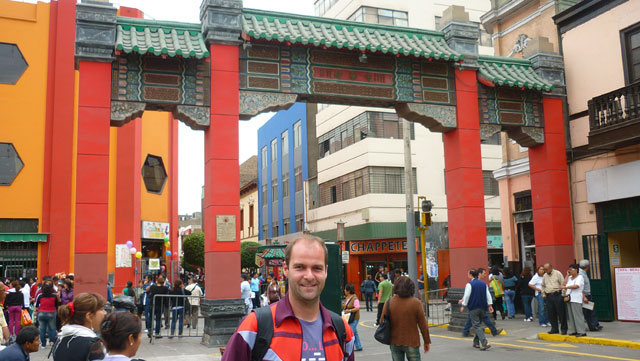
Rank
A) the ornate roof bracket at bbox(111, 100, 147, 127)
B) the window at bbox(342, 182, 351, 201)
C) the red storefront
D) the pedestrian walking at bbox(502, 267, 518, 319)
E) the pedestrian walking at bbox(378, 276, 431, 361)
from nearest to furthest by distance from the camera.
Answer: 1. the pedestrian walking at bbox(378, 276, 431, 361)
2. the ornate roof bracket at bbox(111, 100, 147, 127)
3. the pedestrian walking at bbox(502, 267, 518, 319)
4. the red storefront
5. the window at bbox(342, 182, 351, 201)

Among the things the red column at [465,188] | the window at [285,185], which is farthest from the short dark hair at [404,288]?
the window at [285,185]

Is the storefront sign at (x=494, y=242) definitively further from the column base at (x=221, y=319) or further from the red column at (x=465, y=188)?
the column base at (x=221, y=319)

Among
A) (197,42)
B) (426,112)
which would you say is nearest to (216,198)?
(197,42)

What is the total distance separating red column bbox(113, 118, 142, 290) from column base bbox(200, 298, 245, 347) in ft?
57.8

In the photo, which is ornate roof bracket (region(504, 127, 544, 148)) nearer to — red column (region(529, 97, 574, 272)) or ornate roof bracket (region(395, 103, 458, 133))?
red column (region(529, 97, 574, 272))

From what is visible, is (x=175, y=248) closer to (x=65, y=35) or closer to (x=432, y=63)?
(x=65, y=35)

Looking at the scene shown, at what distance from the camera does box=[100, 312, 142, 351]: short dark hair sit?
413 cm

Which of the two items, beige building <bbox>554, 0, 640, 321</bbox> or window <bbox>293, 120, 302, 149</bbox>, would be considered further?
window <bbox>293, 120, 302, 149</bbox>

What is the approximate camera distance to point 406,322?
27.2 ft

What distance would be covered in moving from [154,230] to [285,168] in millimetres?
16502

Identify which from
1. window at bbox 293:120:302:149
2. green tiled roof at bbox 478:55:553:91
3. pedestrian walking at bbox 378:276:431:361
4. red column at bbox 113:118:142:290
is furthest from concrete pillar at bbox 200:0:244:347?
window at bbox 293:120:302:149

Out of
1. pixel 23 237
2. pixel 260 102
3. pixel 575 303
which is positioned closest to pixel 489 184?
pixel 575 303

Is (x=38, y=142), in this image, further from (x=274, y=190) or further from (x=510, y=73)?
(x=274, y=190)

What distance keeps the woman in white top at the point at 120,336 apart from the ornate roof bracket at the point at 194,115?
10394 mm
